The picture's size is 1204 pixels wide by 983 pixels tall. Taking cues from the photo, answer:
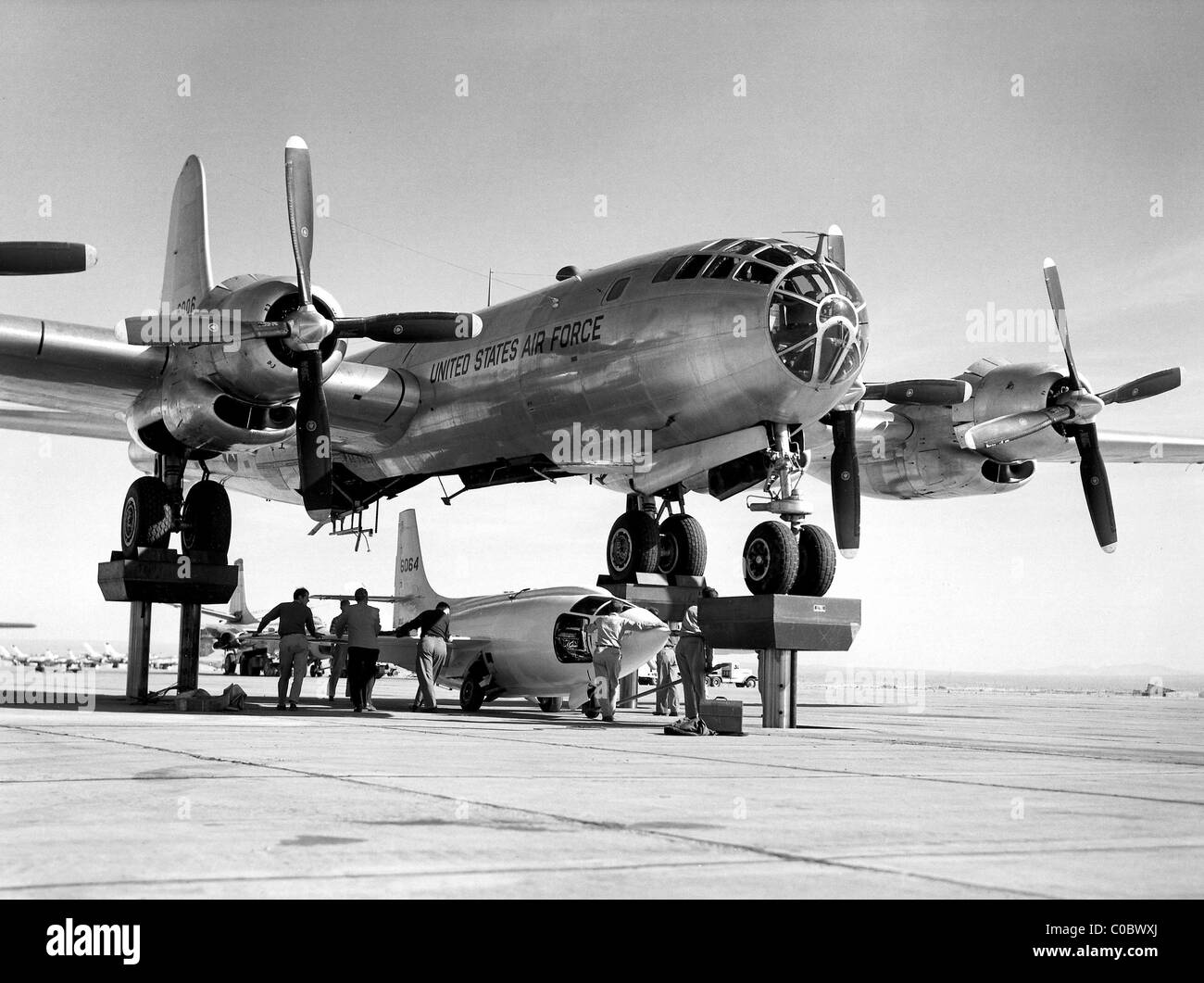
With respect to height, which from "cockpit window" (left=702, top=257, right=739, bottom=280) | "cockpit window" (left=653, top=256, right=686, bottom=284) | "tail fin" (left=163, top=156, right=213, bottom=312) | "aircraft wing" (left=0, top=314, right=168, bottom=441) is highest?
"tail fin" (left=163, top=156, right=213, bottom=312)

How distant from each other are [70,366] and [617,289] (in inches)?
333

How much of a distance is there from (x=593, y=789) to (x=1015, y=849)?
2.87 metres

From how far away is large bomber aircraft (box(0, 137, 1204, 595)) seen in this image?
17328 mm

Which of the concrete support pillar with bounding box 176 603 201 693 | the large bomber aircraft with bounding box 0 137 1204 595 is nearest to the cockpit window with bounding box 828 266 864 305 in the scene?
the large bomber aircraft with bounding box 0 137 1204 595

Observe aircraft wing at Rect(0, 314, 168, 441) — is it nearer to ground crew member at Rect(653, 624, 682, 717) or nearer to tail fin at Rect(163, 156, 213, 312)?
tail fin at Rect(163, 156, 213, 312)

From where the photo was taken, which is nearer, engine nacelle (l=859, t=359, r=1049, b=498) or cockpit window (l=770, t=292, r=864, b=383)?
cockpit window (l=770, t=292, r=864, b=383)

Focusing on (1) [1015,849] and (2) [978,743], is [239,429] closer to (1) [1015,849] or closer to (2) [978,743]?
(2) [978,743]

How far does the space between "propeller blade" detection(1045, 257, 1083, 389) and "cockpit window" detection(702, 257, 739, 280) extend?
24.1ft

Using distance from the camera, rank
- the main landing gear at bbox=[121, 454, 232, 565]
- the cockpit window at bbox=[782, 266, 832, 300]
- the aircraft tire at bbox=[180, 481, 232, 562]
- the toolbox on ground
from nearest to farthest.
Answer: the toolbox on ground, the cockpit window at bbox=[782, 266, 832, 300], the main landing gear at bbox=[121, 454, 232, 565], the aircraft tire at bbox=[180, 481, 232, 562]

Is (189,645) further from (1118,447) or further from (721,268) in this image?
(1118,447)

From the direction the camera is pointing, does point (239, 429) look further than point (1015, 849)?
Yes

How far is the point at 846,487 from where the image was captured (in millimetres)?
20031

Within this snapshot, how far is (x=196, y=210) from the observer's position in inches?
829
